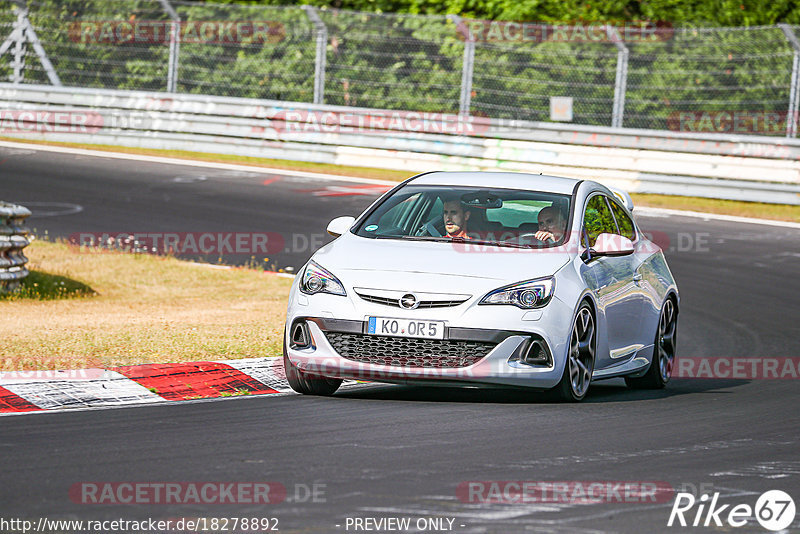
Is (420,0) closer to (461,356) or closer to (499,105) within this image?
(499,105)

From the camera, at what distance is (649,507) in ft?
19.5

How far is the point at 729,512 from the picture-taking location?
594 centimetres

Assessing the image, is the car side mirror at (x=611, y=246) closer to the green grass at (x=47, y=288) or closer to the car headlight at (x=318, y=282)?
the car headlight at (x=318, y=282)

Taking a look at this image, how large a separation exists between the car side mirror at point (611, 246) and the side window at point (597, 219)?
6.6 inches

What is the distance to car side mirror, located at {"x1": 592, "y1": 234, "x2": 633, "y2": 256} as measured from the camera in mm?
9312

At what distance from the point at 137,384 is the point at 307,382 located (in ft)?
3.50

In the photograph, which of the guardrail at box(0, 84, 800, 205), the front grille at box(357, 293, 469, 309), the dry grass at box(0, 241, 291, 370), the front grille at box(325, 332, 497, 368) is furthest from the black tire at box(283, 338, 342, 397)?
the guardrail at box(0, 84, 800, 205)

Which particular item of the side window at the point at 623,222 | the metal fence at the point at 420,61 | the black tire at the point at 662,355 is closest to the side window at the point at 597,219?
the side window at the point at 623,222

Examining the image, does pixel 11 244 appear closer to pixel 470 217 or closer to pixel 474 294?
pixel 470 217

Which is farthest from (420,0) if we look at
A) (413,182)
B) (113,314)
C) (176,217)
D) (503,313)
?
(503,313)

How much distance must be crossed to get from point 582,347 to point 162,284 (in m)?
7.06

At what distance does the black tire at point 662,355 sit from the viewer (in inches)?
408

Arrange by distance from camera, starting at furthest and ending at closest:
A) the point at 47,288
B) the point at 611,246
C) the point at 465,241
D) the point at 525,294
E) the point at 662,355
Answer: the point at 47,288
the point at 662,355
the point at 611,246
the point at 465,241
the point at 525,294

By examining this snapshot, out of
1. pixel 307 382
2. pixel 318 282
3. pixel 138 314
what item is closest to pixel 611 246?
pixel 318 282
